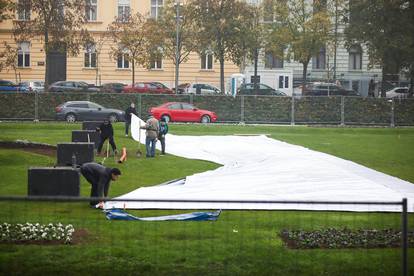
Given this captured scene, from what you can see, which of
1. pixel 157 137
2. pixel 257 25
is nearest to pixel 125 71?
pixel 257 25

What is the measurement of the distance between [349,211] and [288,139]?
25883 millimetres

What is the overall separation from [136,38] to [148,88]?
4085 mm

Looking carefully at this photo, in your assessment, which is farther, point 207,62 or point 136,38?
point 207,62

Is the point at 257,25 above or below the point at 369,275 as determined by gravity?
above

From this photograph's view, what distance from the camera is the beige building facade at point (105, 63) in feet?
236

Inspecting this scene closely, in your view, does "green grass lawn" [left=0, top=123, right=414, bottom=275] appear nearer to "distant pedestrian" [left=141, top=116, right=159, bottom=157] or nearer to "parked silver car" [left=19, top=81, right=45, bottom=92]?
"distant pedestrian" [left=141, top=116, right=159, bottom=157]

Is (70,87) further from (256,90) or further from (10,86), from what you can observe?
(256,90)

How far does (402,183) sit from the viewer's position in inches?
915

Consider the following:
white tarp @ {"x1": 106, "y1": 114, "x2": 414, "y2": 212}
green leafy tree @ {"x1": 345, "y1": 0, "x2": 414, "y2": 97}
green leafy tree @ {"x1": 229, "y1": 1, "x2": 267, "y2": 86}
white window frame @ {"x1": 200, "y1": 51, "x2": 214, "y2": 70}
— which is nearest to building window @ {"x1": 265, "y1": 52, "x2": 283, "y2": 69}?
white window frame @ {"x1": 200, "y1": 51, "x2": 214, "y2": 70}

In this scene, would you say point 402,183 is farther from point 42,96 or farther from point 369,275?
point 42,96

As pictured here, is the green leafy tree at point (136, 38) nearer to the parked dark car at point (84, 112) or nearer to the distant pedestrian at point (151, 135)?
the parked dark car at point (84, 112)

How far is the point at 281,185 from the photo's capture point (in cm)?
2178

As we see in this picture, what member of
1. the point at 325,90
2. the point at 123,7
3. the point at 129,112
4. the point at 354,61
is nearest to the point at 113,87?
the point at 123,7

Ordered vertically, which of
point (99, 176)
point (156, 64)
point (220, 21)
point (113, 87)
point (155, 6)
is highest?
point (155, 6)
